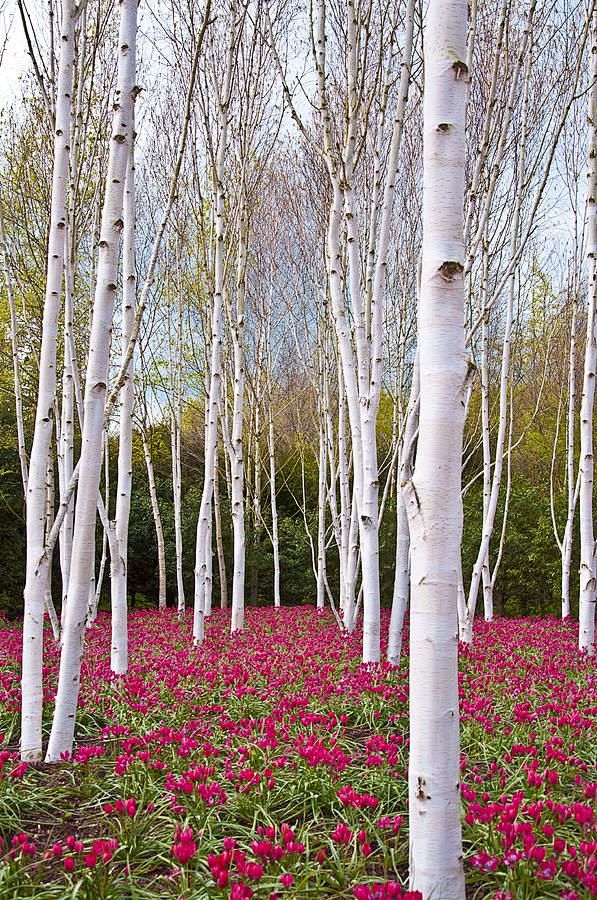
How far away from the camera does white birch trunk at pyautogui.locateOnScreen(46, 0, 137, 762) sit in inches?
136

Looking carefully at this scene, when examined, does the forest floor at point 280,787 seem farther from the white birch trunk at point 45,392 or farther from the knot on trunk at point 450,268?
the knot on trunk at point 450,268

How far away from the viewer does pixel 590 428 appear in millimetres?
6719

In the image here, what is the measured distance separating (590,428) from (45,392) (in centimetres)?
516

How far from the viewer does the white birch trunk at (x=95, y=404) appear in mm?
3453

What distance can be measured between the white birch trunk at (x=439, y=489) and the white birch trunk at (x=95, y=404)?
1.93 m

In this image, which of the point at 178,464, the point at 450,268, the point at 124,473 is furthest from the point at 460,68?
the point at 178,464

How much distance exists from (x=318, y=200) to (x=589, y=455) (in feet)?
17.3

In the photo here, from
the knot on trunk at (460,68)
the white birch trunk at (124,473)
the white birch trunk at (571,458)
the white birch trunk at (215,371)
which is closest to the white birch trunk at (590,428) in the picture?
the white birch trunk at (571,458)

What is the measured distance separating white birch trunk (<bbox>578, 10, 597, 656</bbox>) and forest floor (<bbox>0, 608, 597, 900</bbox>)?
1458mm

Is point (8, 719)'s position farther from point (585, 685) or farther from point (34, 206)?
point (34, 206)

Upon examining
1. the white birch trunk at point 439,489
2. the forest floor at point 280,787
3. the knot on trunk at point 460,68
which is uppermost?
the knot on trunk at point 460,68

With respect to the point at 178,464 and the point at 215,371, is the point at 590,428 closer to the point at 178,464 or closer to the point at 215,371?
the point at 215,371

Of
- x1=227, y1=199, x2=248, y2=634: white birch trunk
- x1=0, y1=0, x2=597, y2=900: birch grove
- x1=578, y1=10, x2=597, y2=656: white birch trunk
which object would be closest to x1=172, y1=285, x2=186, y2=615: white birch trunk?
x1=0, y1=0, x2=597, y2=900: birch grove

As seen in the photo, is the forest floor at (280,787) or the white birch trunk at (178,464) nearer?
the forest floor at (280,787)
